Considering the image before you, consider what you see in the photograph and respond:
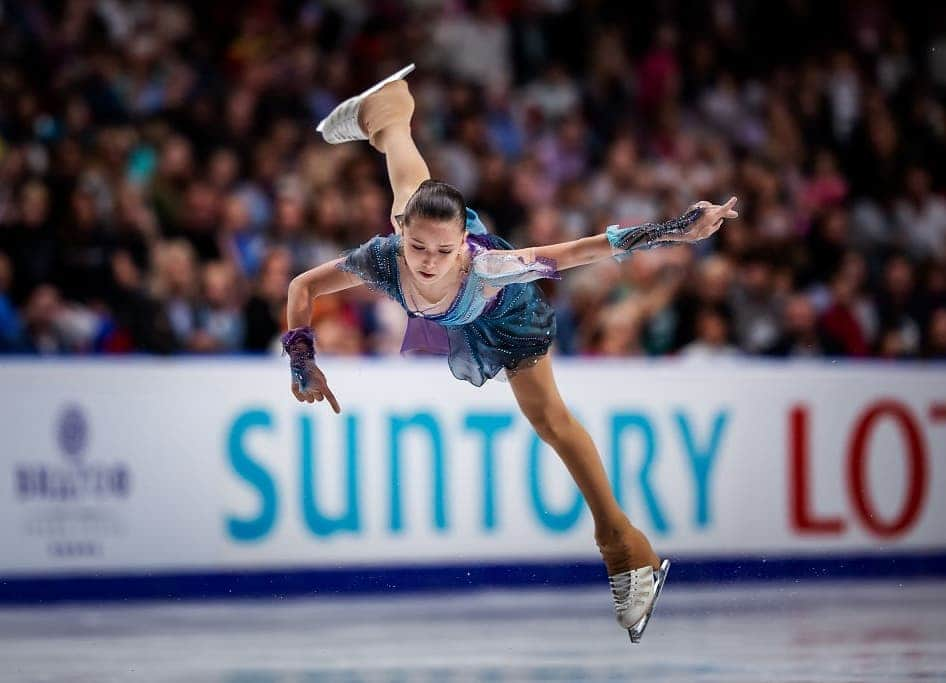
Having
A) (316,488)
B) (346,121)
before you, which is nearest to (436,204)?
(346,121)

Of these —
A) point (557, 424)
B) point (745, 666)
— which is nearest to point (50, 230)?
point (557, 424)

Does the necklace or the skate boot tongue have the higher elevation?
the necklace

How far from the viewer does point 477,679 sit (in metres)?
4.74

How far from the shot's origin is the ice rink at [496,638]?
4891 millimetres

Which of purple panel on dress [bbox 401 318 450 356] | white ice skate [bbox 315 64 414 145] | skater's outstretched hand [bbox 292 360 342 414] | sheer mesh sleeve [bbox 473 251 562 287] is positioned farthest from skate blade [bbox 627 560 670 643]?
white ice skate [bbox 315 64 414 145]

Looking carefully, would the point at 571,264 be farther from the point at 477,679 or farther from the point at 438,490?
the point at 438,490

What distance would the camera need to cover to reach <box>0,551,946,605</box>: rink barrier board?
7125 millimetres

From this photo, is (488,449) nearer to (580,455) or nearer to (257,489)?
(257,489)

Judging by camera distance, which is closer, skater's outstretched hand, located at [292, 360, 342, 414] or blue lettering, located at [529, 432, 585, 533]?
skater's outstretched hand, located at [292, 360, 342, 414]

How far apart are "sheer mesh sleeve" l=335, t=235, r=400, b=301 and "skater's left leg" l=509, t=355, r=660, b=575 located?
581 millimetres

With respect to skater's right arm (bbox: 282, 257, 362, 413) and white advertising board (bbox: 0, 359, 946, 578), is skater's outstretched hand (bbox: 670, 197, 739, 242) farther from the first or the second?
white advertising board (bbox: 0, 359, 946, 578)

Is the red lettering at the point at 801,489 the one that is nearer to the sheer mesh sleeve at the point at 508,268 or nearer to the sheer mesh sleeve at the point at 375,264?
the sheer mesh sleeve at the point at 508,268

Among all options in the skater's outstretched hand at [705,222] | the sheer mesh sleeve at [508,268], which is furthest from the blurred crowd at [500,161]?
the skater's outstretched hand at [705,222]

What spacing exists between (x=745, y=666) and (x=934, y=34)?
325 inches
